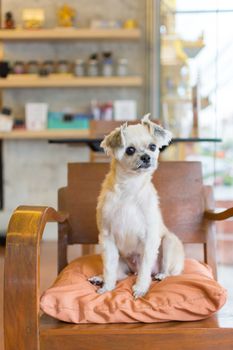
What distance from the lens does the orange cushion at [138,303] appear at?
1271 mm

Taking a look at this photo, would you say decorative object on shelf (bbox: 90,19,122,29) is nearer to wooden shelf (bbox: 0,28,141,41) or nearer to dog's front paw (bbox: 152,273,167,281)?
wooden shelf (bbox: 0,28,141,41)

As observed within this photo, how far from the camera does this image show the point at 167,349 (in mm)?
1227

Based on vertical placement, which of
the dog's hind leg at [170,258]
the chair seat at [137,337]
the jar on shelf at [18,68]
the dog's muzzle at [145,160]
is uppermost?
the jar on shelf at [18,68]

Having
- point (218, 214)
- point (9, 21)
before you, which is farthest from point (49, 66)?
point (218, 214)

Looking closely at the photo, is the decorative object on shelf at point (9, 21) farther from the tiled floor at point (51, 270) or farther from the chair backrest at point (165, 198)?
the chair backrest at point (165, 198)

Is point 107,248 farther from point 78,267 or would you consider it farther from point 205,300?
point 205,300

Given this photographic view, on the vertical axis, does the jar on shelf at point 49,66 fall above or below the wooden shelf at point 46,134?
above

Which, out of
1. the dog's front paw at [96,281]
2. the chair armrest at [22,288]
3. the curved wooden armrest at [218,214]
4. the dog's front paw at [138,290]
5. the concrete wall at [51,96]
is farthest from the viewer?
the concrete wall at [51,96]

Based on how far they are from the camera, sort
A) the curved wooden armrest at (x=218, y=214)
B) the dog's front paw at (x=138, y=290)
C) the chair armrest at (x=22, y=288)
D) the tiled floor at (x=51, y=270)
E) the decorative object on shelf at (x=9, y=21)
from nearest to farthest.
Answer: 1. the chair armrest at (x=22, y=288)
2. the dog's front paw at (x=138, y=290)
3. the curved wooden armrest at (x=218, y=214)
4. the tiled floor at (x=51, y=270)
5. the decorative object on shelf at (x=9, y=21)

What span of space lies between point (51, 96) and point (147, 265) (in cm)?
328

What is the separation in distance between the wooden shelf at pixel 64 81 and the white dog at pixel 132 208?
110 inches

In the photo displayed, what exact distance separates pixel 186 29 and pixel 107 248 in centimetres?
330

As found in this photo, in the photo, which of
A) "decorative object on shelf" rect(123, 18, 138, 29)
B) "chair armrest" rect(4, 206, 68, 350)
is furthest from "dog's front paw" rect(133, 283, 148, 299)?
"decorative object on shelf" rect(123, 18, 138, 29)

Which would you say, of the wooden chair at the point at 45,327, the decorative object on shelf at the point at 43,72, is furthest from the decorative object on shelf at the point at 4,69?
the wooden chair at the point at 45,327
